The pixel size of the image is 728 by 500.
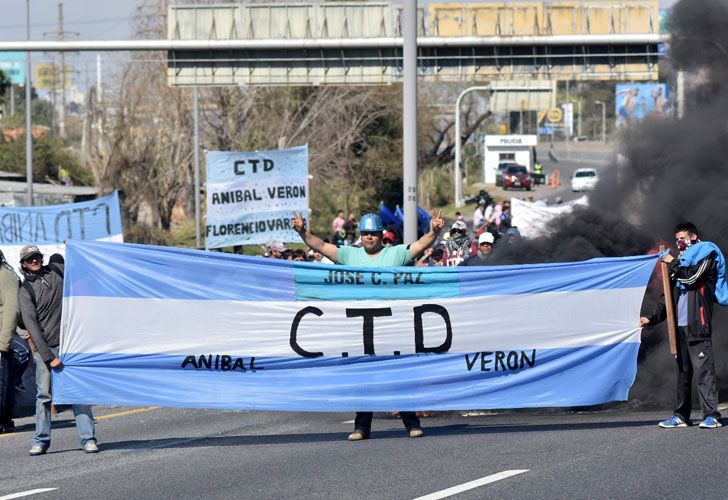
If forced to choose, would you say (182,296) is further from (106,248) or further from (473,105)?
(473,105)

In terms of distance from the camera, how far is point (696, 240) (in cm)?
1052

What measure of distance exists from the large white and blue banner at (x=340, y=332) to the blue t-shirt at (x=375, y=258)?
146 millimetres

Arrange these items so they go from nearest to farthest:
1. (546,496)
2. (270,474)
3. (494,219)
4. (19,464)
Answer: (546,496) < (270,474) < (19,464) < (494,219)

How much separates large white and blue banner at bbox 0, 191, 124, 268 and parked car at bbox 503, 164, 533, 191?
5567 centimetres

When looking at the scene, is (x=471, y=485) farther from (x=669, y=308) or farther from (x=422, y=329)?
(x=669, y=308)

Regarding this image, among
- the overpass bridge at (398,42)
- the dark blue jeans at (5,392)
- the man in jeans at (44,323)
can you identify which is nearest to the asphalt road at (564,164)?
the overpass bridge at (398,42)

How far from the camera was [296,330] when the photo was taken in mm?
10461

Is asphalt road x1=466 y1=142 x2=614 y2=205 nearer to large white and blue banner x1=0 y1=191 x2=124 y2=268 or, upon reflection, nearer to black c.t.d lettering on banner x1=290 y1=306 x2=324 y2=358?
large white and blue banner x1=0 y1=191 x2=124 y2=268

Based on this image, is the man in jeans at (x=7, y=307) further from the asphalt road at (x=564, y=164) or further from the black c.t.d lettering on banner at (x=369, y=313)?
the asphalt road at (x=564, y=164)

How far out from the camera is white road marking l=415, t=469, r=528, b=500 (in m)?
7.88

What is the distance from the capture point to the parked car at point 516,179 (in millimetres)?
73500

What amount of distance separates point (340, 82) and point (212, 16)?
2530 millimetres

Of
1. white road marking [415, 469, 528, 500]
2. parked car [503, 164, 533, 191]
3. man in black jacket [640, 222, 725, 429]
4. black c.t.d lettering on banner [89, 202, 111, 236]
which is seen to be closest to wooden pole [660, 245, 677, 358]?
man in black jacket [640, 222, 725, 429]

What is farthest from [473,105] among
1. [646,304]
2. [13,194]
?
[646,304]
